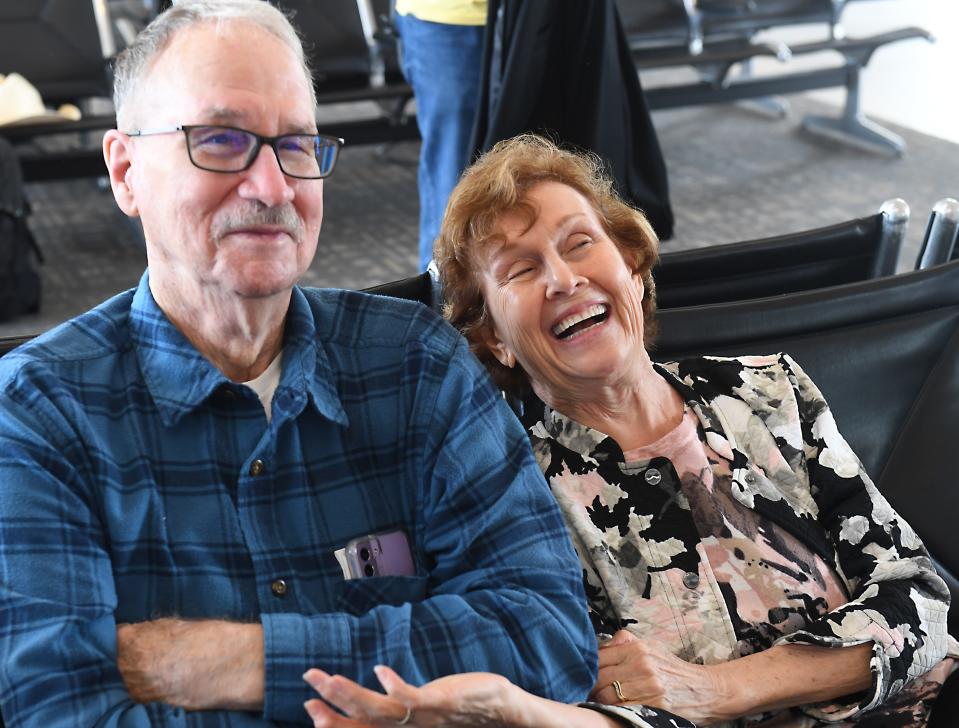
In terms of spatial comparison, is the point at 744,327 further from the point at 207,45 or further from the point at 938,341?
the point at 207,45

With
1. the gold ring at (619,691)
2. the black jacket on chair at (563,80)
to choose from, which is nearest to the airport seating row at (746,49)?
the black jacket on chair at (563,80)

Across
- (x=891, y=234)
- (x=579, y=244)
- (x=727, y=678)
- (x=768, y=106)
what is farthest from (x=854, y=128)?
(x=727, y=678)

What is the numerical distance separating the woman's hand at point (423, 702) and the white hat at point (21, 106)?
3668 mm

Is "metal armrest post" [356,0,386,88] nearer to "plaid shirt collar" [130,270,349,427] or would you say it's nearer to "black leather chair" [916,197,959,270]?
"black leather chair" [916,197,959,270]

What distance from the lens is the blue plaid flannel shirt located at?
47.3 inches

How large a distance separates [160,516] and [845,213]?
166 inches

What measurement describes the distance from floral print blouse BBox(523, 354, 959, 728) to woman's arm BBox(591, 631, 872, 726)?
1.0 inches

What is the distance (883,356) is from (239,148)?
4.06ft

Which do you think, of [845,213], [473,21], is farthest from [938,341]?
[845,213]

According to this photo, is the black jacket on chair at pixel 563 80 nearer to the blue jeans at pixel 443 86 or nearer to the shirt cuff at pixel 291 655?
the blue jeans at pixel 443 86

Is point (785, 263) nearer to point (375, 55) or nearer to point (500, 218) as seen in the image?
point (500, 218)

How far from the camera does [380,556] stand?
1.40 metres

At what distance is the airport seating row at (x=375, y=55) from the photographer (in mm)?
4746

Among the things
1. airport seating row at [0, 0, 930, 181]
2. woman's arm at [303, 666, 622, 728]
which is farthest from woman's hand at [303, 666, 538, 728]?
airport seating row at [0, 0, 930, 181]
